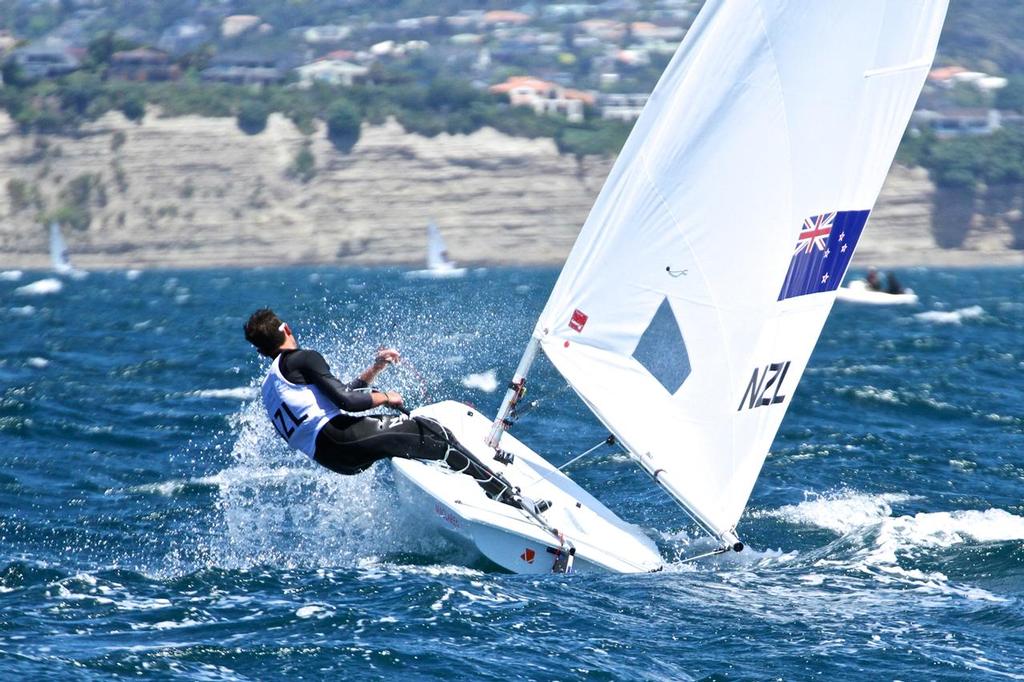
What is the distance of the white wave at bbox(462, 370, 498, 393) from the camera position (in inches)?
695

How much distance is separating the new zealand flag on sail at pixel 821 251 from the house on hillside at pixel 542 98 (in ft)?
263

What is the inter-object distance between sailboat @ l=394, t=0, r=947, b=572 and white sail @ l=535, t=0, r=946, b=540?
0.01m

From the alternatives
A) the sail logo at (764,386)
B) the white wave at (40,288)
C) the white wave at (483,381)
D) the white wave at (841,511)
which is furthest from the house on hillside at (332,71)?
the sail logo at (764,386)

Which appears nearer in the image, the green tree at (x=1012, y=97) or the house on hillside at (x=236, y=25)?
the green tree at (x=1012, y=97)

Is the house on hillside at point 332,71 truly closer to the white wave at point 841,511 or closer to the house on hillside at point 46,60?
the house on hillside at point 46,60

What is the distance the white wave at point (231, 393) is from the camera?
1658cm

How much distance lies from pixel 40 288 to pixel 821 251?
1808 inches

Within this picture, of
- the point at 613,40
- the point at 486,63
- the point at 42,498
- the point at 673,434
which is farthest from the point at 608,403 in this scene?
the point at 613,40

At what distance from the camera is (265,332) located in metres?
8.48

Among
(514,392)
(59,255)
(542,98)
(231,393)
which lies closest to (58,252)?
(59,255)

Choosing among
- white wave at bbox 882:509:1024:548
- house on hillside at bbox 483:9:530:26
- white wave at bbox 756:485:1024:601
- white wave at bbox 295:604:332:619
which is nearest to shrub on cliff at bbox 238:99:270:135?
white wave at bbox 756:485:1024:601

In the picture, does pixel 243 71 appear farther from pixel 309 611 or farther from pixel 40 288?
pixel 309 611

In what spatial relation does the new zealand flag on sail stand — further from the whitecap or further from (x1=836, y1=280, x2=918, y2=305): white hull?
(x1=836, y1=280, x2=918, y2=305): white hull

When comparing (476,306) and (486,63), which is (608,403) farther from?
(486,63)
